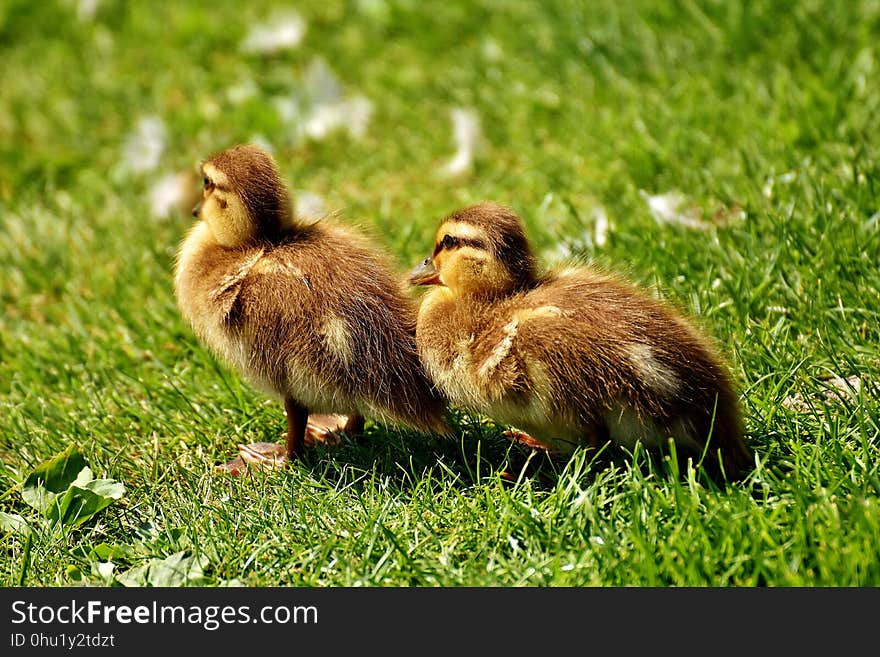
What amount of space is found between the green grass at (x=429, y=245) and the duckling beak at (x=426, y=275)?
56cm

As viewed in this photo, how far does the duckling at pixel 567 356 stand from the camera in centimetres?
337

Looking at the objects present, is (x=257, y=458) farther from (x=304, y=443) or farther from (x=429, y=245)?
(x=429, y=245)

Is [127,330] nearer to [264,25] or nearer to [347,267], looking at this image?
[347,267]

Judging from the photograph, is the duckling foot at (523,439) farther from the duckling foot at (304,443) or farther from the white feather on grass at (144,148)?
the white feather on grass at (144,148)

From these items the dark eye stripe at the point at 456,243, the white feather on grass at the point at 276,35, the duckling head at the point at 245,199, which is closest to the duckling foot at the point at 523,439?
the dark eye stripe at the point at 456,243

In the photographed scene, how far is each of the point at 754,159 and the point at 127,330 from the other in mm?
2928

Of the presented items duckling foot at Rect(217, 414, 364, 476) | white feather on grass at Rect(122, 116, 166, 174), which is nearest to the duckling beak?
duckling foot at Rect(217, 414, 364, 476)

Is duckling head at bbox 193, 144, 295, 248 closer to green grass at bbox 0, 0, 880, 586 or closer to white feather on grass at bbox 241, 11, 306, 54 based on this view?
green grass at bbox 0, 0, 880, 586

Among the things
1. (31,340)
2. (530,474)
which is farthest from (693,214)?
(31,340)

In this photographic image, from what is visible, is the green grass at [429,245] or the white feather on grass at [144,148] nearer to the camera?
the green grass at [429,245]

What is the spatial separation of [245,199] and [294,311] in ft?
1.52

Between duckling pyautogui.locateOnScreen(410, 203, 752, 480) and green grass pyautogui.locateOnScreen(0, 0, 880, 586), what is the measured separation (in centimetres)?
15

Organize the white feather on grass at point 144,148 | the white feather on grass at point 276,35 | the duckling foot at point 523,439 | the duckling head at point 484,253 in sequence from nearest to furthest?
the duckling head at point 484,253 < the duckling foot at point 523,439 < the white feather on grass at point 144,148 < the white feather on grass at point 276,35

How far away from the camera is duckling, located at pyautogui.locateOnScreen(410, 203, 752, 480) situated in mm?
3369
